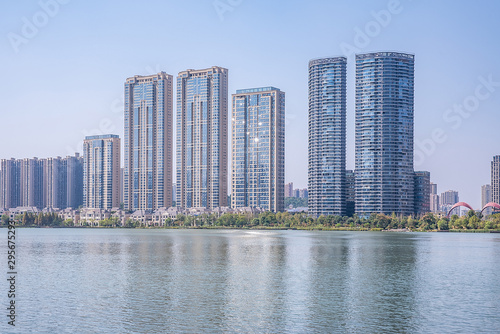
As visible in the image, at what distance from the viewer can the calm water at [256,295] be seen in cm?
4024

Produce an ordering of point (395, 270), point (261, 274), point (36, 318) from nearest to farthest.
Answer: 1. point (36, 318)
2. point (261, 274)
3. point (395, 270)

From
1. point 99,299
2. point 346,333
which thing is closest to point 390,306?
point 346,333

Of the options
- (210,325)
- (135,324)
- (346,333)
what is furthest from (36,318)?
(346,333)

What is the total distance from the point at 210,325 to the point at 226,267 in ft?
117

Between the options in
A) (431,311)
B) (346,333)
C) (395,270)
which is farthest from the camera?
(395,270)

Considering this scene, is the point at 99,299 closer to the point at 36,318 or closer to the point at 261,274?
the point at 36,318

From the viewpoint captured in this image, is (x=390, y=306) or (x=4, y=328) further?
(x=390, y=306)

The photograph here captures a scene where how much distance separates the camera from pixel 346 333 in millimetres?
37906

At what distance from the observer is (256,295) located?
171 feet

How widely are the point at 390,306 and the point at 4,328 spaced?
94.5ft

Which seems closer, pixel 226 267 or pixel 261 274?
pixel 261 274

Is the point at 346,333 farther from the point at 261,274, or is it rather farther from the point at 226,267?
the point at 226,267

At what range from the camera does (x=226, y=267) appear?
7544 cm

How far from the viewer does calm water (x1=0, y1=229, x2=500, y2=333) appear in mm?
40238
